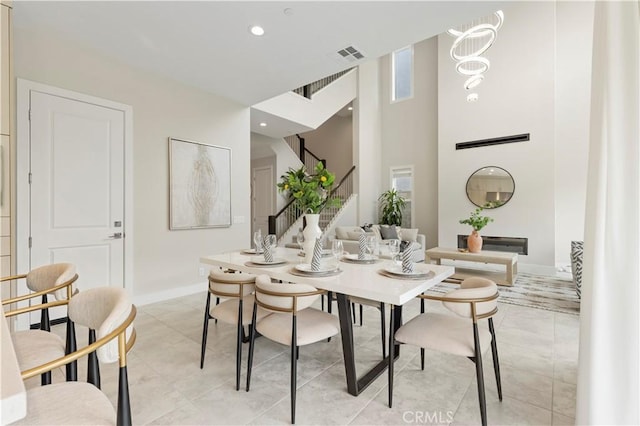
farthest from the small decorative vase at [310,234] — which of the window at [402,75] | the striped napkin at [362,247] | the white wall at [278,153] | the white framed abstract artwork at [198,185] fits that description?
the window at [402,75]

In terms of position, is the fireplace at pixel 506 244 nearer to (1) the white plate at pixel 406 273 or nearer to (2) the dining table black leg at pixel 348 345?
(1) the white plate at pixel 406 273

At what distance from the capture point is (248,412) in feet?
5.60

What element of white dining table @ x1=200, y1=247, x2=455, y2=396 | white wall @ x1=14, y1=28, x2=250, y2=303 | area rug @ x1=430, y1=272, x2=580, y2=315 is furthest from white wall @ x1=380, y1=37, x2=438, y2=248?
white dining table @ x1=200, y1=247, x2=455, y2=396

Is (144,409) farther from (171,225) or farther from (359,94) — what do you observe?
(359,94)

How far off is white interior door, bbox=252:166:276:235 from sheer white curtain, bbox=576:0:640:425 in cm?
693

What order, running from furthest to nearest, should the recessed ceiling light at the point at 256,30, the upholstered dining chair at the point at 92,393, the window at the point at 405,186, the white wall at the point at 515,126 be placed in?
the window at the point at 405,186
the white wall at the point at 515,126
the recessed ceiling light at the point at 256,30
the upholstered dining chair at the point at 92,393

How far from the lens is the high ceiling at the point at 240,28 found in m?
2.54

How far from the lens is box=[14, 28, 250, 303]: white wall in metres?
3.00

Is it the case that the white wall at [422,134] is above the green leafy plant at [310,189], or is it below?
above

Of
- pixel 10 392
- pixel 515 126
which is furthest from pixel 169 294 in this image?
pixel 515 126

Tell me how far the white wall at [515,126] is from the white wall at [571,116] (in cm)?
23

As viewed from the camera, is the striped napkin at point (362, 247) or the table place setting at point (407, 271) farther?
the striped napkin at point (362, 247)

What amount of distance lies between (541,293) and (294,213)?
5.53 m
